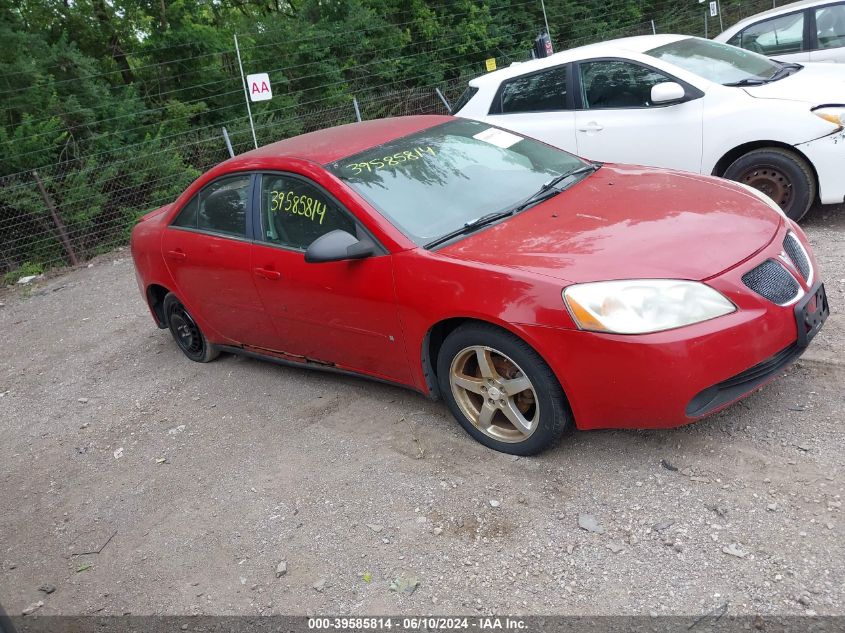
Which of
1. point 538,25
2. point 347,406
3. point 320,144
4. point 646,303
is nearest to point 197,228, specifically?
point 320,144

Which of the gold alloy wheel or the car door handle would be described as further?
the car door handle

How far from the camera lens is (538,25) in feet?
59.8

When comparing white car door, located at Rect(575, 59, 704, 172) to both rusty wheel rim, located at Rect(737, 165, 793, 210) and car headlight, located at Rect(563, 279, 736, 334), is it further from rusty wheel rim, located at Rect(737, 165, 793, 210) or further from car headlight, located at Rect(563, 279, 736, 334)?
car headlight, located at Rect(563, 279, 736, 334)

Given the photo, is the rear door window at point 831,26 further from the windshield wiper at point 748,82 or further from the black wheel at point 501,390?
the black wheel at point 501,390

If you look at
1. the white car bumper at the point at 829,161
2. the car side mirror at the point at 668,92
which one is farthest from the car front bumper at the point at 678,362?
the car side mirror at the point at 668,92

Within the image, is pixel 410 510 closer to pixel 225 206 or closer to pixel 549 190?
pixel 549 190

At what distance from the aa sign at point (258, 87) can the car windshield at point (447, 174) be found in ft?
26.4

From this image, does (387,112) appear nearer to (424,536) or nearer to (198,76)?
(198,76)

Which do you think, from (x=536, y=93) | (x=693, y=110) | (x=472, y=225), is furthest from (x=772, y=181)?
(x=472, y=225)

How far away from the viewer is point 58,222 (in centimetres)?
1027

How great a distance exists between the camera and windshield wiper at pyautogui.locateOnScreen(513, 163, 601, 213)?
4067mm

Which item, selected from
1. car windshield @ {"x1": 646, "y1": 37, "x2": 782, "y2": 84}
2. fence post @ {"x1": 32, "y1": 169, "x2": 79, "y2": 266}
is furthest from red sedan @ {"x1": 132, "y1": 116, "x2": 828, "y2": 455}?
fence post @ {"x1": 32, "y1": 169, "x2": 79, "y2": 266}

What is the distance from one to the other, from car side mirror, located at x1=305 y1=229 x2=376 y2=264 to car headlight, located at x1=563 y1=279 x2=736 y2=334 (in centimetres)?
115

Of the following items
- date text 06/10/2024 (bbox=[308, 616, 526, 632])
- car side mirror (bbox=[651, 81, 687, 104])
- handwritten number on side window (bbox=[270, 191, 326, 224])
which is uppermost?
handwritten number on side window (bbox=[270, 191, 326, 224])
